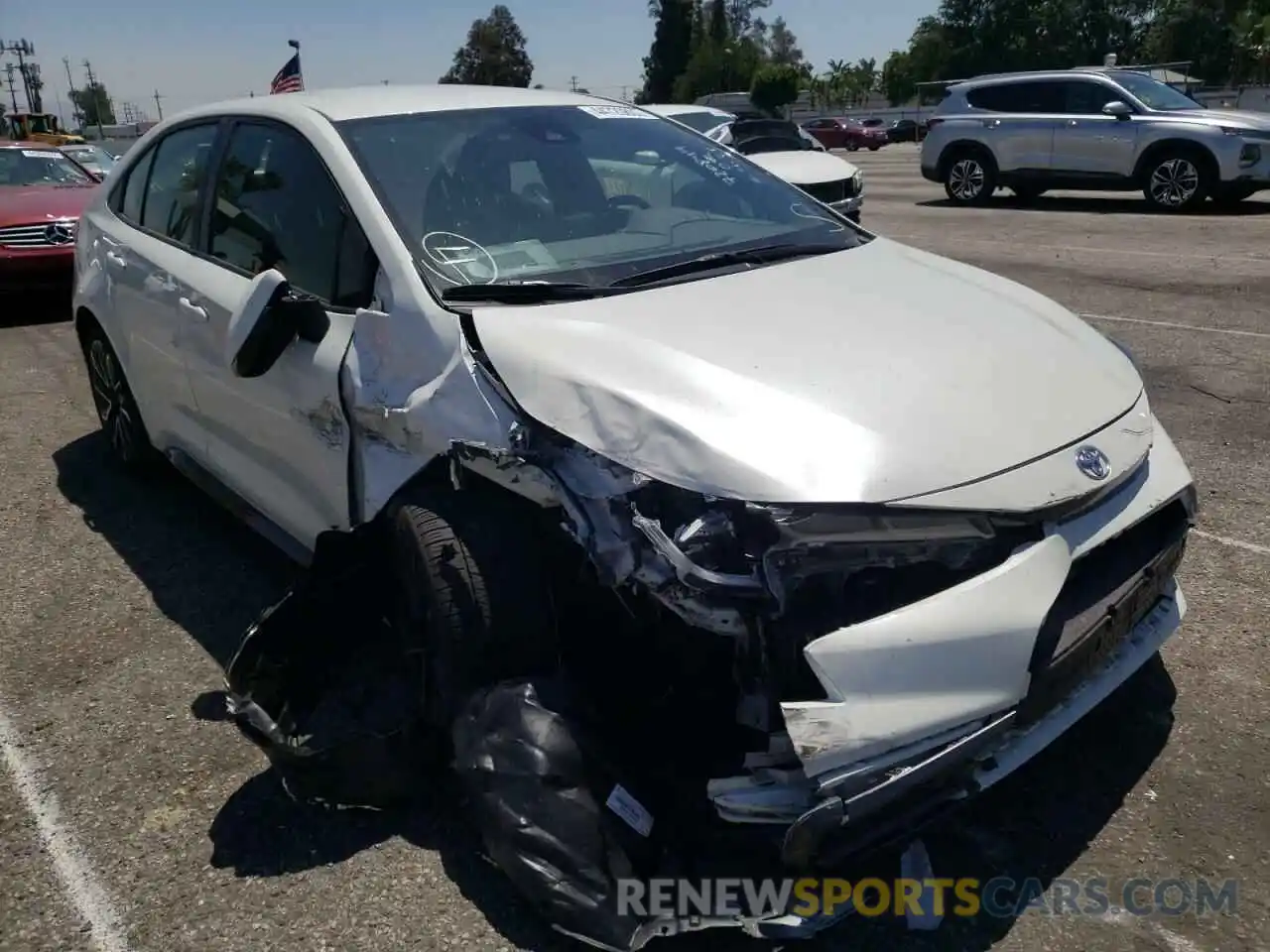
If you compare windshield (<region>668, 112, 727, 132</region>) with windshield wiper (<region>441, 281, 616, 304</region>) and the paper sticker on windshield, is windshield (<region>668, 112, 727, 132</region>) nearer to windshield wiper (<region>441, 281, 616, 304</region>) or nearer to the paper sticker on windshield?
the paper sticker on windshield

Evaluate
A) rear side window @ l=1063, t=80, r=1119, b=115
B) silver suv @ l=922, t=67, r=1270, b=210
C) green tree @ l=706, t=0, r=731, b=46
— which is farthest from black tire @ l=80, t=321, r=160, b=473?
green tree @ l=706, t=0, r=731, b=46

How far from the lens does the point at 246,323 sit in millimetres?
3029

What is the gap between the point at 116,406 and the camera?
5137 mm

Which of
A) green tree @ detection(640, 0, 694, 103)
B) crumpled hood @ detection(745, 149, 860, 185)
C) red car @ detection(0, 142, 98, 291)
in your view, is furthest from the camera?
green tree @ detection(640, 0, 694, 103)

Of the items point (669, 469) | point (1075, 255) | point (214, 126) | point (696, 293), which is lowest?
point (1075, 255)

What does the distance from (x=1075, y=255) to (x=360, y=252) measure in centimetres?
940

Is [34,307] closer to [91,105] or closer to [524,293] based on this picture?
[524,293]

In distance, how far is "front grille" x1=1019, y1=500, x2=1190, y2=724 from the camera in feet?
7.69

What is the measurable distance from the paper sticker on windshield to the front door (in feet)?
3.60

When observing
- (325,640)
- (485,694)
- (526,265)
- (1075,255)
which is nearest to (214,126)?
(526,265)

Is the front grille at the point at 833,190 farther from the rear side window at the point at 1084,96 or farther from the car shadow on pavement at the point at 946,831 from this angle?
the car shadow on pavement at the point at 946,831

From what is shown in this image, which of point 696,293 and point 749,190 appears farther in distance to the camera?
point 749,190

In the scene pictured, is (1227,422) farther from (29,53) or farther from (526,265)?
(29,53)

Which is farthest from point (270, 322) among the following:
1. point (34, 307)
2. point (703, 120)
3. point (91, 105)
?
point (91, 105)
